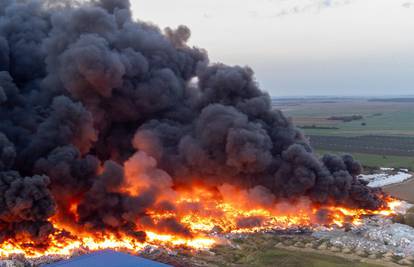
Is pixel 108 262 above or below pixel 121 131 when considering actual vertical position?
below

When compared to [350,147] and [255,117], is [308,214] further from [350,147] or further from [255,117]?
[350,147]

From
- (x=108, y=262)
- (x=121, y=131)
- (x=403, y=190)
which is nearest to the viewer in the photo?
(x=108, y=262)

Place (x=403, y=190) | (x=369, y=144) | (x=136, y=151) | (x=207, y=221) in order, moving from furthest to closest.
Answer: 1. (x=369, y=144)
2. (x=403, y=190)
3. (x=136, y=151)
4. (x=207, y=221)

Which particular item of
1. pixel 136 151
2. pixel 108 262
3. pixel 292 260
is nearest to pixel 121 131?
pixel 136 151

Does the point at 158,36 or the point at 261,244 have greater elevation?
the point at 158,36

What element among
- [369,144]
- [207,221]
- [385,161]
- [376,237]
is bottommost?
[376,237]

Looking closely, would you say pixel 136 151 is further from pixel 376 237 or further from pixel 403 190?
pixel 403 190

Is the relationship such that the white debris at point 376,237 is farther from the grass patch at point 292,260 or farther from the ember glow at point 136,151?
the grass patch at point 292,260

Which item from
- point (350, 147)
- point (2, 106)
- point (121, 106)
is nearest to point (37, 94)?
point (2, 106)
